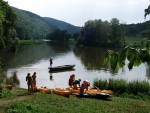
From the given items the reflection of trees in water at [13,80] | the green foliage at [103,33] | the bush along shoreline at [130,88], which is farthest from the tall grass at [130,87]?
the green foliage at [103,33]

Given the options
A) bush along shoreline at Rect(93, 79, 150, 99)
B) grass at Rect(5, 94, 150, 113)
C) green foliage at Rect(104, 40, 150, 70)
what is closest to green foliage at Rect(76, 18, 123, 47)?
bush along shoreline at Rect(93, 79, 150, 99)

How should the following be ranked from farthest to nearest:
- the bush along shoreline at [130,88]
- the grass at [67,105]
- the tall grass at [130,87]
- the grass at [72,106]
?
the tall grass at [130,87] < the bush along shoreline at [130,88] < the grass at [67,105] < the grass at [72,106]

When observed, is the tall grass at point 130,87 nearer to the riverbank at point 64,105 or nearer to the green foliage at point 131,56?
the riverbank at point 64,105

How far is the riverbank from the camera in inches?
757

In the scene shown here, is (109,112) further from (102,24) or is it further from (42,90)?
(102,24)

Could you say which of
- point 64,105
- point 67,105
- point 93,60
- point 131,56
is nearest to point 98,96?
point 67,105

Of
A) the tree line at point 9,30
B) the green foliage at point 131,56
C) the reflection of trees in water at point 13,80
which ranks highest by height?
the tree line at point 9,30

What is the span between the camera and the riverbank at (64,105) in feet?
63.1

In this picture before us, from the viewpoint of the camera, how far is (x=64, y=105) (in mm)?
Result: 21281

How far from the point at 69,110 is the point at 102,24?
124 m

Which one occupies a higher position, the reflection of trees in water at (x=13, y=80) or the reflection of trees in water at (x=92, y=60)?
the reflection of trees in water at (x=92, y=60)

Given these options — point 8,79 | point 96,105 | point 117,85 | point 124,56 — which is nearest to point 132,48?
point 124,56

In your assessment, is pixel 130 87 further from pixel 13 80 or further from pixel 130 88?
pixel 13 80

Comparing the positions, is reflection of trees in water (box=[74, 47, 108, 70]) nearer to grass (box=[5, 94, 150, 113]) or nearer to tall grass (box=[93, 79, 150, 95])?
tall grass (box=[93, 79, 150, 95])
